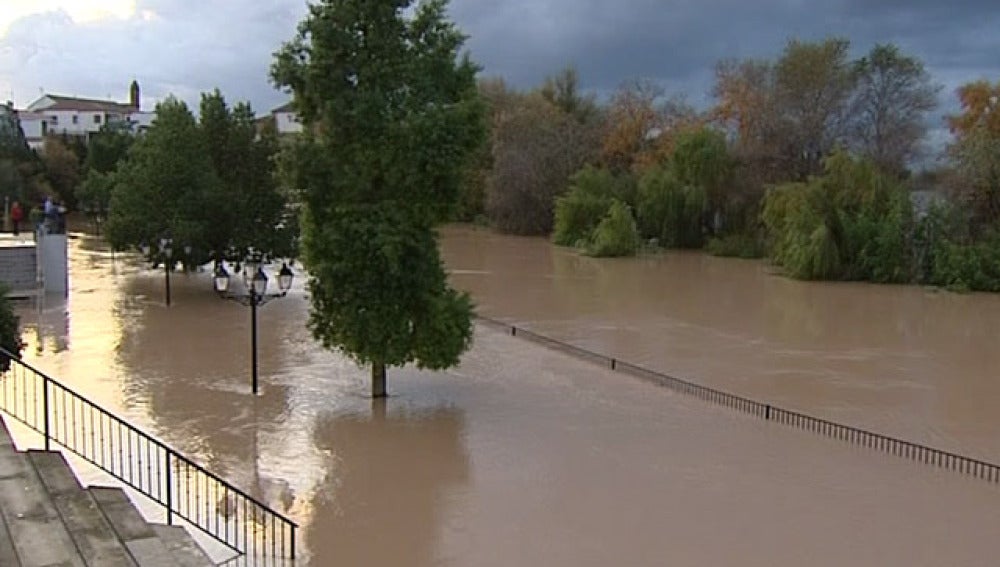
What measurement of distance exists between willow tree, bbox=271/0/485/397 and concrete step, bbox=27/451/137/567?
6251 mm

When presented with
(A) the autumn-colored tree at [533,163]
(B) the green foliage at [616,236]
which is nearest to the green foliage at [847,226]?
(B) the green foliage at [616,236]

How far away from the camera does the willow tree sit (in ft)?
46.9

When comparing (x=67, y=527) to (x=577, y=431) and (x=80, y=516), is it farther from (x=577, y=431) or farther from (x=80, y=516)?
(x=577, y=431)

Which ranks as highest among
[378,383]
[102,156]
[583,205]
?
[102,156]

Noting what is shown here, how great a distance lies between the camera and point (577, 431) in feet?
45.5

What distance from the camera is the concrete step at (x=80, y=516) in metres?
6.77

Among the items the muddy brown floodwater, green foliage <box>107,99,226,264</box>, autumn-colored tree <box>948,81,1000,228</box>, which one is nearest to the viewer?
the muddy brown floodwater

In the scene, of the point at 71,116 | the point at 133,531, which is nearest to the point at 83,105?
the point at 71,116

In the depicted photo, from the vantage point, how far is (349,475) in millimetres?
11836

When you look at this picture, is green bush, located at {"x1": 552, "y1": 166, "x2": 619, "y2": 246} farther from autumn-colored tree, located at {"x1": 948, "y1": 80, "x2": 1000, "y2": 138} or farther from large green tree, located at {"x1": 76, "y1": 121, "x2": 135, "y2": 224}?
large green tree, located at {"x1": 76, "y1": 121, "x2": 135, "y2": 224}

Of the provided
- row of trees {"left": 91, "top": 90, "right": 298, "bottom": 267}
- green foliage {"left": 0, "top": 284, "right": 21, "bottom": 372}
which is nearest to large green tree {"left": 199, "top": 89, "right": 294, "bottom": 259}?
row of trees {"left": 91, "top": 90, "right": 298, "bottom": 267}

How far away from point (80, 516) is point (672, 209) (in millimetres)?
40506

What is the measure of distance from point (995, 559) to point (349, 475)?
704 cm

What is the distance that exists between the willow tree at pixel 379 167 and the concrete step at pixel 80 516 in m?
6.25
